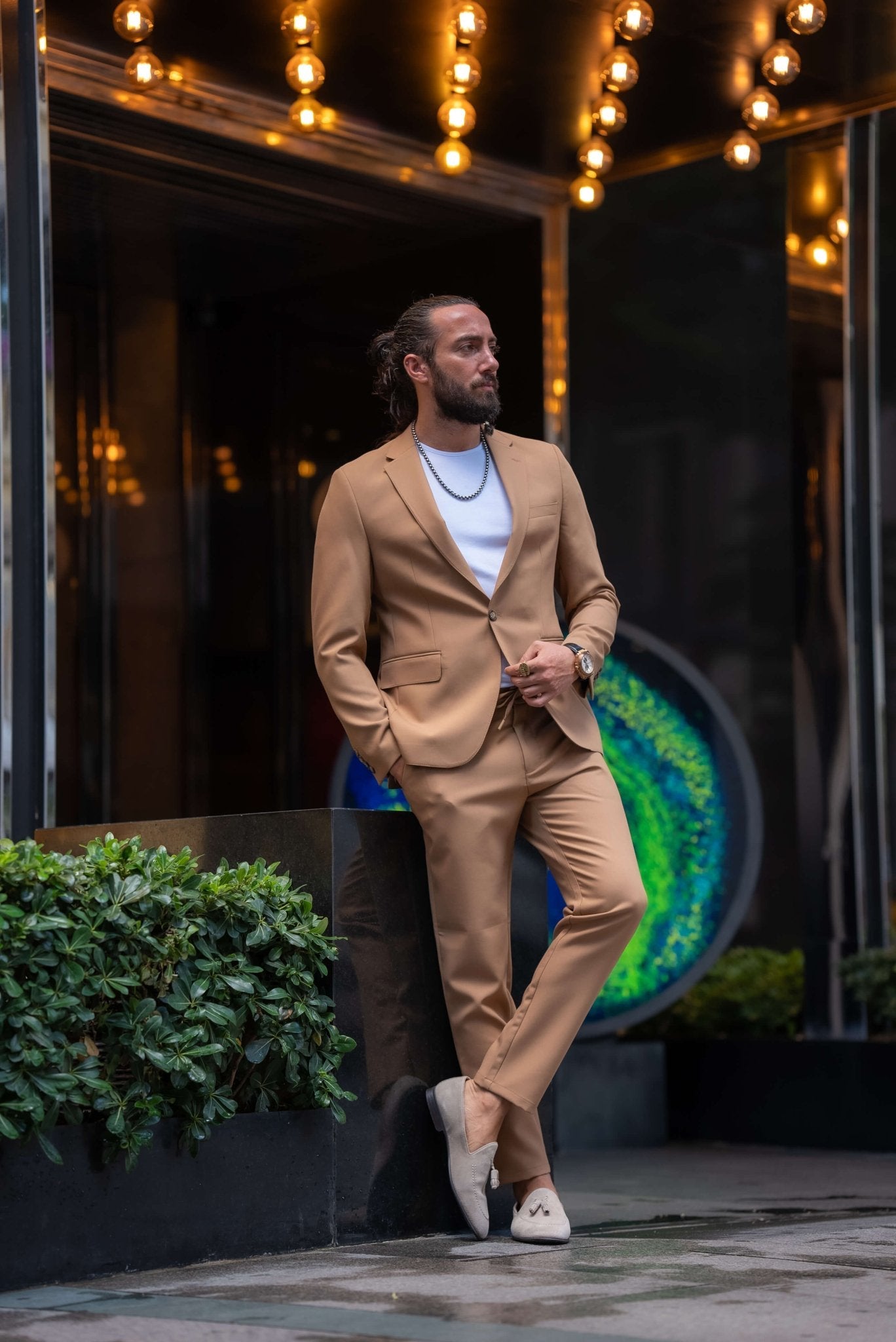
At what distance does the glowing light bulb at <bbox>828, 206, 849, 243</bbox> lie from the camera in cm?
819

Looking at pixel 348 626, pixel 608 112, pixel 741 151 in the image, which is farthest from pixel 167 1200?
pixel 741 151

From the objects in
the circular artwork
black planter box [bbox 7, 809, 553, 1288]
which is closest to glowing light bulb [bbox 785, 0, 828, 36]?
the circular artwork

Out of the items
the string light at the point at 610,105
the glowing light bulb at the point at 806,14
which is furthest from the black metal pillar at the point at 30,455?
the glowing light bulb at the point at 806,14

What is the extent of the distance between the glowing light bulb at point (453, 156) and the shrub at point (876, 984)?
3474 millimetres

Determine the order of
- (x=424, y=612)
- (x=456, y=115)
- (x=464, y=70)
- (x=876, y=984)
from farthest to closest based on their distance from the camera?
(x=876, y=984)
(x=456, y=115)
(x=464, y=70)
(x=424, y=612)

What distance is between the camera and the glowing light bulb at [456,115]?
736cm

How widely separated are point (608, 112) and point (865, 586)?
2.17 m

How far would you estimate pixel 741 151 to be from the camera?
302 inches

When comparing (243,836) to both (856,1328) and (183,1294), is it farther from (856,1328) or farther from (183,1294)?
(856,1328)

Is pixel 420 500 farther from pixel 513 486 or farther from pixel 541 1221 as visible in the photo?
pixel 541 1221

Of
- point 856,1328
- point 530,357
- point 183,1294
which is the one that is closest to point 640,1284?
point 856,1328

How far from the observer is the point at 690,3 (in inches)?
266

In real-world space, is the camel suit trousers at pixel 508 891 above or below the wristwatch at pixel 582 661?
below

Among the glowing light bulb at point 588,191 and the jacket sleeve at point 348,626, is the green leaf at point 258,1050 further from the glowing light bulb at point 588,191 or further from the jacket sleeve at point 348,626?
the glowing light bulb at point 588,191
